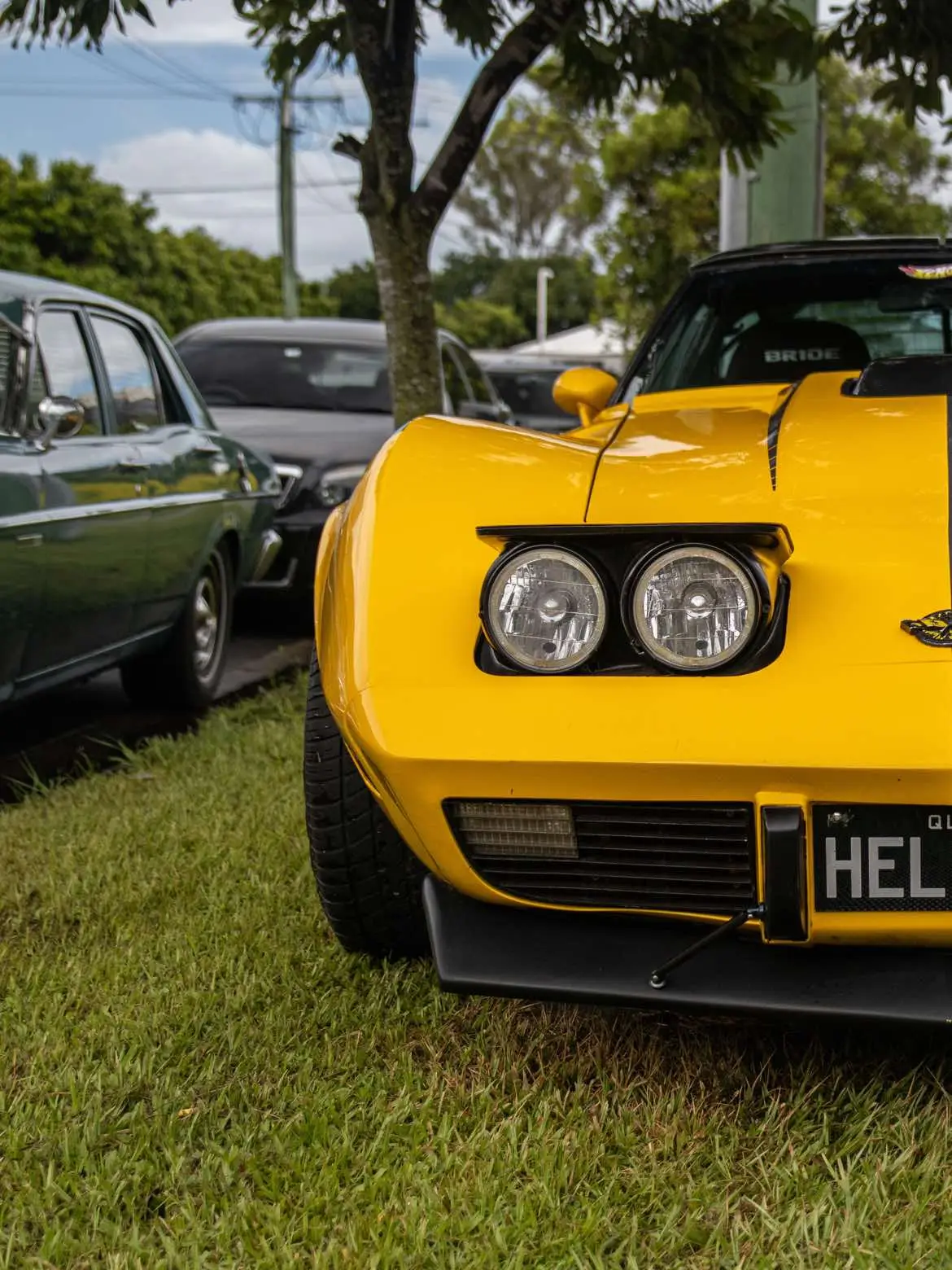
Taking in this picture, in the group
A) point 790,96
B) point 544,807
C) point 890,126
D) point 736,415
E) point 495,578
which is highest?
point 890,126

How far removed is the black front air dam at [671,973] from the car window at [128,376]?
3191 millimetres

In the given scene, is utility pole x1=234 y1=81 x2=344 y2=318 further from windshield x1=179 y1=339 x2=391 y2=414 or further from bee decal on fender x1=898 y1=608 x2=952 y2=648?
bee decal on fender x1=898 y1=608 x2=952 y2=648

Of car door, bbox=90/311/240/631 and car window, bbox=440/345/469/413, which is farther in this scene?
car window, bbox=440/345/469/413

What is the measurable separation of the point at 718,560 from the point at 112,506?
2869mm

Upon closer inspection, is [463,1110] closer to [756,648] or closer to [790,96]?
[756,648]

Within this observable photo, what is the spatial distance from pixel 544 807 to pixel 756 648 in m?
0.37

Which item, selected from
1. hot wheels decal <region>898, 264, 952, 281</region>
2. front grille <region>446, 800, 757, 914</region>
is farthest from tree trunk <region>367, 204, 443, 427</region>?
front grille <region>446, 800, 757, 914</region>

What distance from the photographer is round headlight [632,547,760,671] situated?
2.04 m

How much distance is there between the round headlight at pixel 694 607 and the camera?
2043 mm

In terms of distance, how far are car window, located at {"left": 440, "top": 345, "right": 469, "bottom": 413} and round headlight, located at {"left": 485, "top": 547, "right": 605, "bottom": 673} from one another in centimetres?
611

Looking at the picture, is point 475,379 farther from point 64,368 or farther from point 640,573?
point 640,573

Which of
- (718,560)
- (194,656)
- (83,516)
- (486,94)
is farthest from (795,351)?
(194,656)

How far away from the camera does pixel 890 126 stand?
2066 cm

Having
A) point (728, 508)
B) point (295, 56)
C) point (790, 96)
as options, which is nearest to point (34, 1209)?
point (728, 508)
